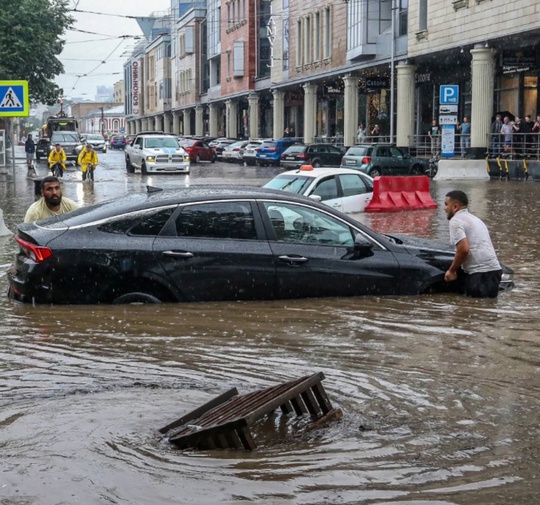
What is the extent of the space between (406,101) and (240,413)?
43.9 meters

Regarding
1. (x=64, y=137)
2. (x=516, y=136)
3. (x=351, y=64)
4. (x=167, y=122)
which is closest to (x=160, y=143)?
(x=351, y=64)

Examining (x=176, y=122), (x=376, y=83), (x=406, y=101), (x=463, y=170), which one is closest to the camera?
(x=463, y=170)

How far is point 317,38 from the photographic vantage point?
61.3 meters

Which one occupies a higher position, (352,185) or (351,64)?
(351,64)

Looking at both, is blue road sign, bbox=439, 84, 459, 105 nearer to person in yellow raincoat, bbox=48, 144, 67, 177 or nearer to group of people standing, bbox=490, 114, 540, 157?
group of people standing, bbox=490, 114, 540, 157

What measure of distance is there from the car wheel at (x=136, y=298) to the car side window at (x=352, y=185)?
11.6m

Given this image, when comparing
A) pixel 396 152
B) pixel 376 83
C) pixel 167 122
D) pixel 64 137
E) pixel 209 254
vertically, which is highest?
pixel 376 83

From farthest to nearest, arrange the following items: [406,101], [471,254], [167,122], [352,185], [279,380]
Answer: [167,122] → [406,101] → [352,185] → [471,254] → [279,380]

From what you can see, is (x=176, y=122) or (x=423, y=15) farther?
(x=176, y=122)

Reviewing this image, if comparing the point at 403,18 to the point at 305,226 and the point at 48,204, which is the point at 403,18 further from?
the point at 305,226

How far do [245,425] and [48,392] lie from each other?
204cm

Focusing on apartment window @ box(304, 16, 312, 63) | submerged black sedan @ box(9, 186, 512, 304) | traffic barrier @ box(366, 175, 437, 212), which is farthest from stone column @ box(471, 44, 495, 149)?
submerged black sedan @ box(9, 186, 512, 304)

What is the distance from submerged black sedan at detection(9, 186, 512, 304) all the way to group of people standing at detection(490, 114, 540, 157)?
28365 mm

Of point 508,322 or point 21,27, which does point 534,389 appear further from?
point 21,27
